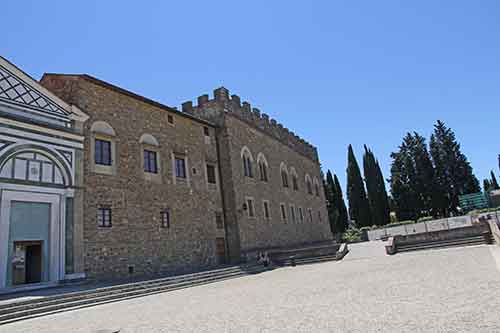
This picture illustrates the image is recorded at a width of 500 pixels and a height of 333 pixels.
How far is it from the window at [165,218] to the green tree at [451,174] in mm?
35198

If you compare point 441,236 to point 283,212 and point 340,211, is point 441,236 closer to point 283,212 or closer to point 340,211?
point 283,212

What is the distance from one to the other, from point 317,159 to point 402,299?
31.9 m

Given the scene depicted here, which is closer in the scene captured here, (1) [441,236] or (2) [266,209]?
(1) [441,236]

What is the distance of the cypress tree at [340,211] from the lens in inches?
1831

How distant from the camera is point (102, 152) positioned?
14.6 m

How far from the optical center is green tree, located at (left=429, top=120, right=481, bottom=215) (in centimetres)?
4266

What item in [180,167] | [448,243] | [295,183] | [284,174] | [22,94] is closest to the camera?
[22,94]

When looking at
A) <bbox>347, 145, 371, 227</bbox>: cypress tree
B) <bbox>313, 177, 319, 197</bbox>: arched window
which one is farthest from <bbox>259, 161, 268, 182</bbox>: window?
<bbox>347, 145, 371, 227</bbox>: cypress tree

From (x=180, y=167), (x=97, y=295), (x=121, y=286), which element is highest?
(x=180, y=167)

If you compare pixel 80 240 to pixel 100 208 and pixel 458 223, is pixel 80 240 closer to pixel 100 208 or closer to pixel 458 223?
pixel 100 208

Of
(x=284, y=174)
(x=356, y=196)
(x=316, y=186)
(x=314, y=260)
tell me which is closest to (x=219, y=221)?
(x=314, y=260)

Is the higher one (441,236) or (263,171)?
(263,171)

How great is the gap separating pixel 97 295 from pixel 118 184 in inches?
204

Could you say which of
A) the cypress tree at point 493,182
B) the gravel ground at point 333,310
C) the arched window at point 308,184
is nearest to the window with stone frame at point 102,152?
the gravel ground at point 333,310
